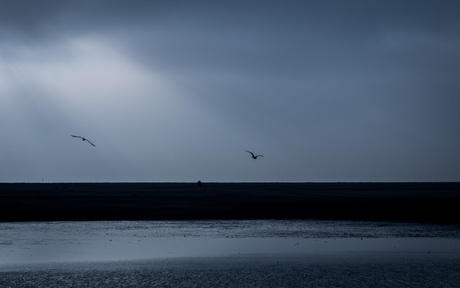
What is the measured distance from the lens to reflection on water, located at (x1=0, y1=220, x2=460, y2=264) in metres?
20.0

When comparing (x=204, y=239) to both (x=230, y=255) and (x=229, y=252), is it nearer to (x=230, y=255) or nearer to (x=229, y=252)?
(x=229, y=252)

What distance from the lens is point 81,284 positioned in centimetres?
1405

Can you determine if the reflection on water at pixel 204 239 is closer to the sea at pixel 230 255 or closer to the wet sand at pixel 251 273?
the sea at pixel 230 255

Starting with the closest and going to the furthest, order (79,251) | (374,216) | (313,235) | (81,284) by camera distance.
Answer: (81,284) → (79,251) → (313,235) → (374,216)

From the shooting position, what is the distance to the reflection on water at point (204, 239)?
20016 millimetres

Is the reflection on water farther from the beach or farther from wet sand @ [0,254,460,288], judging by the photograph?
wet sand @ [0,254,460,288]

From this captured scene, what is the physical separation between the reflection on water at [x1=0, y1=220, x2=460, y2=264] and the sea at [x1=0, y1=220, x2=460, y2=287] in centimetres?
4

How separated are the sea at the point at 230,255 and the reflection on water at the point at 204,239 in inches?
1.8

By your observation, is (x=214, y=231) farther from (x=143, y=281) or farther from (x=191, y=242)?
(x=143, y=281)

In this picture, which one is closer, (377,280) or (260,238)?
(377,280)

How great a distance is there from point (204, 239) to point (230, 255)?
530cm

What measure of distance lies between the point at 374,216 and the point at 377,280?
2476cm

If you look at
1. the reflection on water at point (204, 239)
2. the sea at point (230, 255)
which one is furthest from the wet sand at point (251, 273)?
the reflection on water at point (204, 239)

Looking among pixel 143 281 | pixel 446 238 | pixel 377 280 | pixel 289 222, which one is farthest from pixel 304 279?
pixel 289 222
